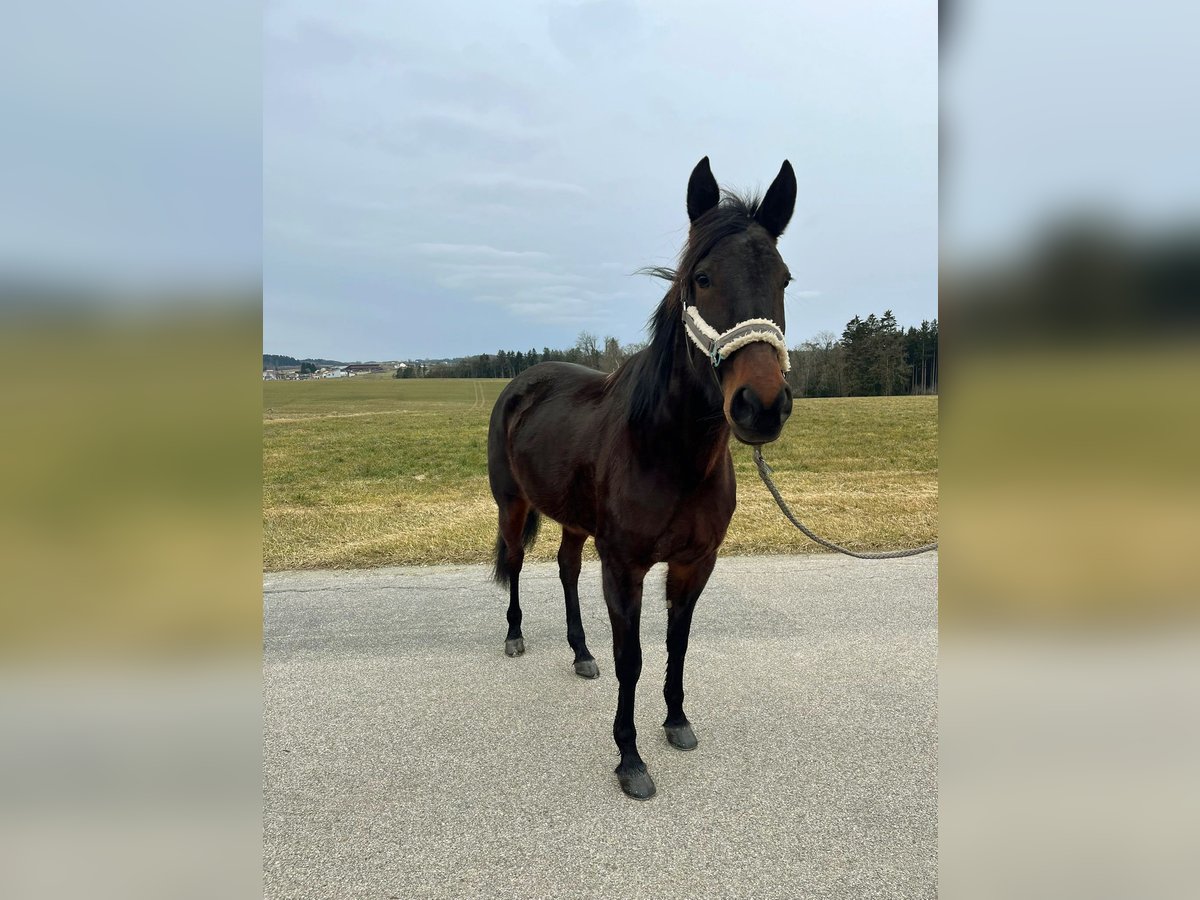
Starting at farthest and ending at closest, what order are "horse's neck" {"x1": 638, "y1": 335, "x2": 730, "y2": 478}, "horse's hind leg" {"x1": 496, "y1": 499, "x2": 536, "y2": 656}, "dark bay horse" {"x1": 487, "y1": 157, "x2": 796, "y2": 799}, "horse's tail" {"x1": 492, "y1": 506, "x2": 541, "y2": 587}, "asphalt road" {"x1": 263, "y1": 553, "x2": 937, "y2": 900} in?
1. "horse's tail" {"x1": 492, "y1": 506, "x2": 541, "y2": 587}
2. "horse's hind leg" {"x1": 496, "y1": 499, "x2": 536, "y2": 656}
3. "horse's neck" {"x1": 638, "y1": 335, "x2": 730, "y2": 478}
4. "asphalt road" {"x1": 263, "y1": 553, "x2": 937, "y2": 900}
5. "dark bay horse" {"x1": 487, "y1": 157, "x2": 796, "y2": 799}

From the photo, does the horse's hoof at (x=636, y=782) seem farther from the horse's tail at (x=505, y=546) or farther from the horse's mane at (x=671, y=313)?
the horse's tail at (x=505, y=546)

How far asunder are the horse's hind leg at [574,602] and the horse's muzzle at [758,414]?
1.81 metres

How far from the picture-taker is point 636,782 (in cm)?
260

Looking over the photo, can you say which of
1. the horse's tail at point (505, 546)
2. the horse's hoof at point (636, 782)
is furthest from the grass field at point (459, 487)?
the horse's hoof at point (636, 782)

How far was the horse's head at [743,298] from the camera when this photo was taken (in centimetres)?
189

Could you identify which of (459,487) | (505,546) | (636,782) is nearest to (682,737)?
(636,782)

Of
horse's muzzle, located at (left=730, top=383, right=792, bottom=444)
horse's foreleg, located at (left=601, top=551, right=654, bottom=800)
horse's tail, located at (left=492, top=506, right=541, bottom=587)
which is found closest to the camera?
horse's muzzle, located at (left=730, top=383, right=792, bottom=444)

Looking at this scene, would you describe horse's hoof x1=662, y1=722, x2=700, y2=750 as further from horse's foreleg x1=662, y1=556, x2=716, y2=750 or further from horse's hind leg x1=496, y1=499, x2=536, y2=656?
horse's hind leg x1=496, y1=499, x2=536, y2=656

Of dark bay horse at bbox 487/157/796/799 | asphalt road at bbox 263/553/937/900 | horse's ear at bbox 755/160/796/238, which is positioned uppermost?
horse's ear at bbox 755/160/796/238

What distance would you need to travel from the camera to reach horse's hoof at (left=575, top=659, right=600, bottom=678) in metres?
3.72

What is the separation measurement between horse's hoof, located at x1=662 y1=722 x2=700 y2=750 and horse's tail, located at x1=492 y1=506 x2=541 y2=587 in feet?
5.66

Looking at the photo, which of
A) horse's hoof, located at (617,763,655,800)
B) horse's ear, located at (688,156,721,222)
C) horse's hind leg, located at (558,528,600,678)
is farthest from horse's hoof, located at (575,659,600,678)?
horse's ear, located at (688,156,721,222)

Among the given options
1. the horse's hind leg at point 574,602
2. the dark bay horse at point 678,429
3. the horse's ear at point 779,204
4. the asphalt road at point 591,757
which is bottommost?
the asphalt road at point 591,757
